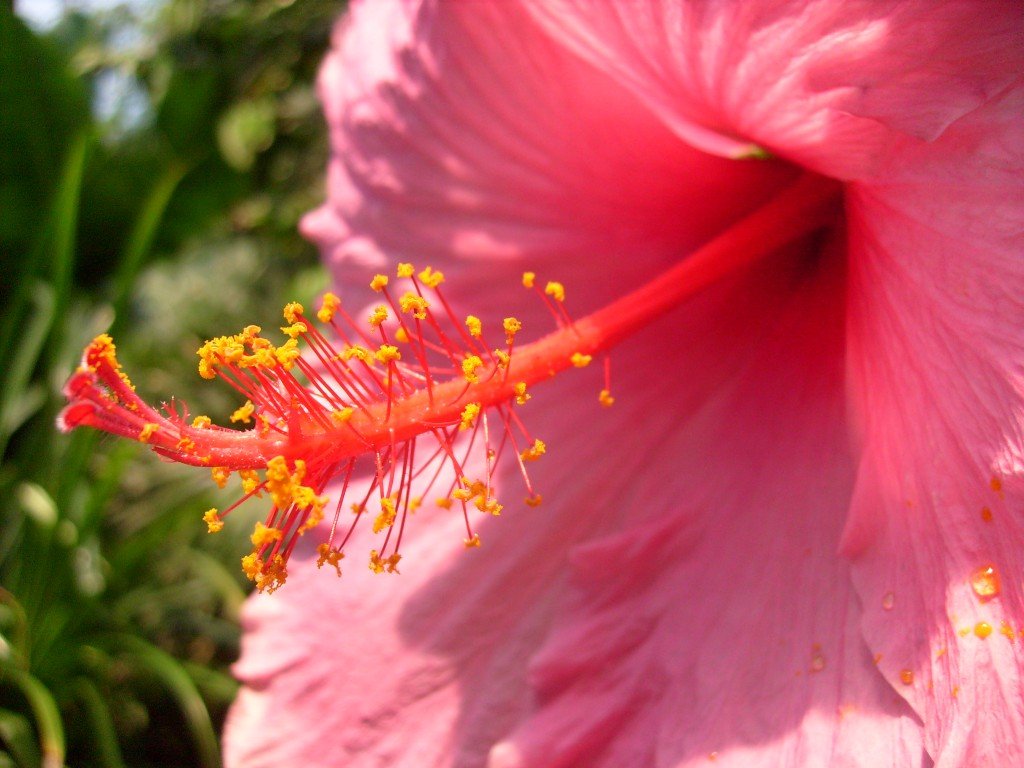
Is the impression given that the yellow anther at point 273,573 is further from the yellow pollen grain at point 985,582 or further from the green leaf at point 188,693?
the green leaf at point 188,693

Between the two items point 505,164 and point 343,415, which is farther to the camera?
point 505,164

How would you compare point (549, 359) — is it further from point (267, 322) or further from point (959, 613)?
point (267, 322)

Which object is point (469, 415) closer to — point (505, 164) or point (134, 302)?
point (505, 164)

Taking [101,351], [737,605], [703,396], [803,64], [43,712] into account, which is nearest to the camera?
[803,64]

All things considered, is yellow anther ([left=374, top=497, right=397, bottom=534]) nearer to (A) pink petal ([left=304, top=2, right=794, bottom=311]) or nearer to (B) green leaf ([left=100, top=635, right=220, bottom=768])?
(A) pink petal ([left=304, top=2, right=794, bottom=311])

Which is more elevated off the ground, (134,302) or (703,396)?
(134,302)

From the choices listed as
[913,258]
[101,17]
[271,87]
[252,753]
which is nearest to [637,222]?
[913,258]

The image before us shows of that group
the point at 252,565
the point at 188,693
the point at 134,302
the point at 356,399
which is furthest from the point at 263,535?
the point at 134,302

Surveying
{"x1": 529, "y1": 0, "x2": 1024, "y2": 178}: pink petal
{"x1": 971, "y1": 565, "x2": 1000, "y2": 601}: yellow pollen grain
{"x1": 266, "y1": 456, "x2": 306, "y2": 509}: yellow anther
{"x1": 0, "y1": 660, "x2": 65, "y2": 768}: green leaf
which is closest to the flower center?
{"x1": 266, "y1": 456, "x2": 306, "y2": 509}: yellow anther
